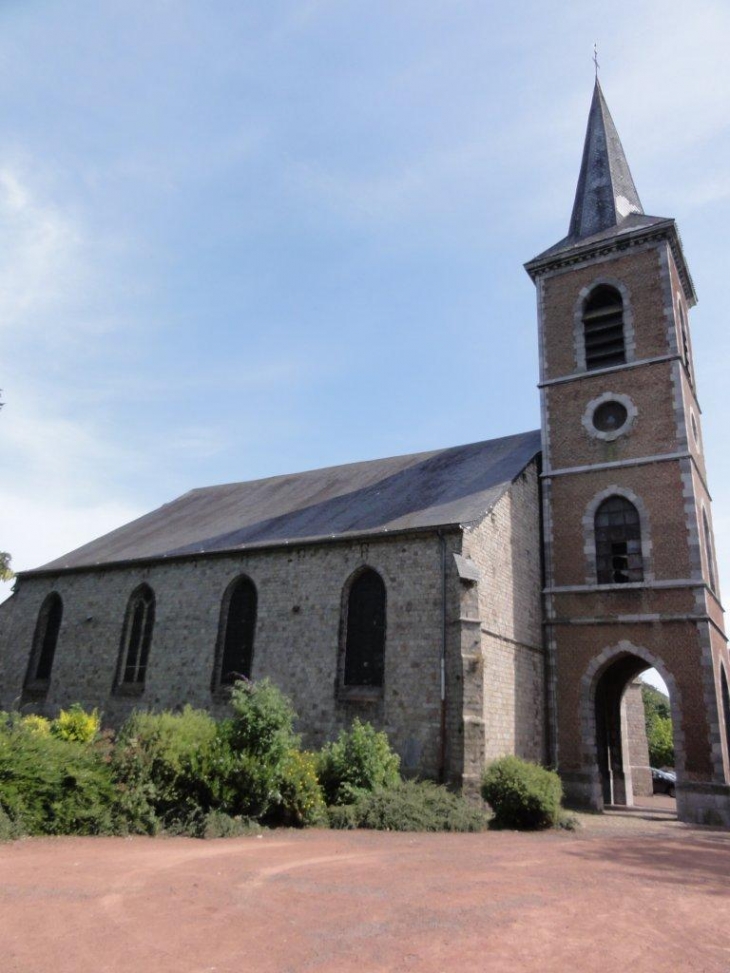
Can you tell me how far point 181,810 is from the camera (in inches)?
426

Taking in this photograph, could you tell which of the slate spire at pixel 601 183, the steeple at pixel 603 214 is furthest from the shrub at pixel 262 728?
the slate spire at pixel 601 183

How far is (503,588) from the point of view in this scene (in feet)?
52.3

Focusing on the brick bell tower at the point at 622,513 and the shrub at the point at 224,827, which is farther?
the brick bell tower at the point at 622,513

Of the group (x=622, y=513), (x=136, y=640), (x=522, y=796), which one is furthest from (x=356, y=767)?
(x=136, y=640)

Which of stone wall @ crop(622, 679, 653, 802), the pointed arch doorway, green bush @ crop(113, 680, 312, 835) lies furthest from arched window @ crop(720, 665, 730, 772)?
green bush @ crop(113, 680, 312, 835)

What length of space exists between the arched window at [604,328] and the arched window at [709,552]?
189 inches

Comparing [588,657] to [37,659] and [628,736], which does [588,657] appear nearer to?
[628,736]

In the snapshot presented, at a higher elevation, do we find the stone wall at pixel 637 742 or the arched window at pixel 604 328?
the arched window at pixel 604 328

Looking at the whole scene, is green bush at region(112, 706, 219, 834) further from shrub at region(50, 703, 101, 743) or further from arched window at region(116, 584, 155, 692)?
arched window at region(116, 584, 155, 692)

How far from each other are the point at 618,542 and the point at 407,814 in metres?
9.15

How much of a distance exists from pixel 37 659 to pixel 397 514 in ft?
42.8

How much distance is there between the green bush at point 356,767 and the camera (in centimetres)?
1215

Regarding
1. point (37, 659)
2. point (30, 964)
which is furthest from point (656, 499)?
point (37, 659)

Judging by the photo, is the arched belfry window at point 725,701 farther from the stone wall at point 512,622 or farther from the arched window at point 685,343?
the arched window at point 685,343
